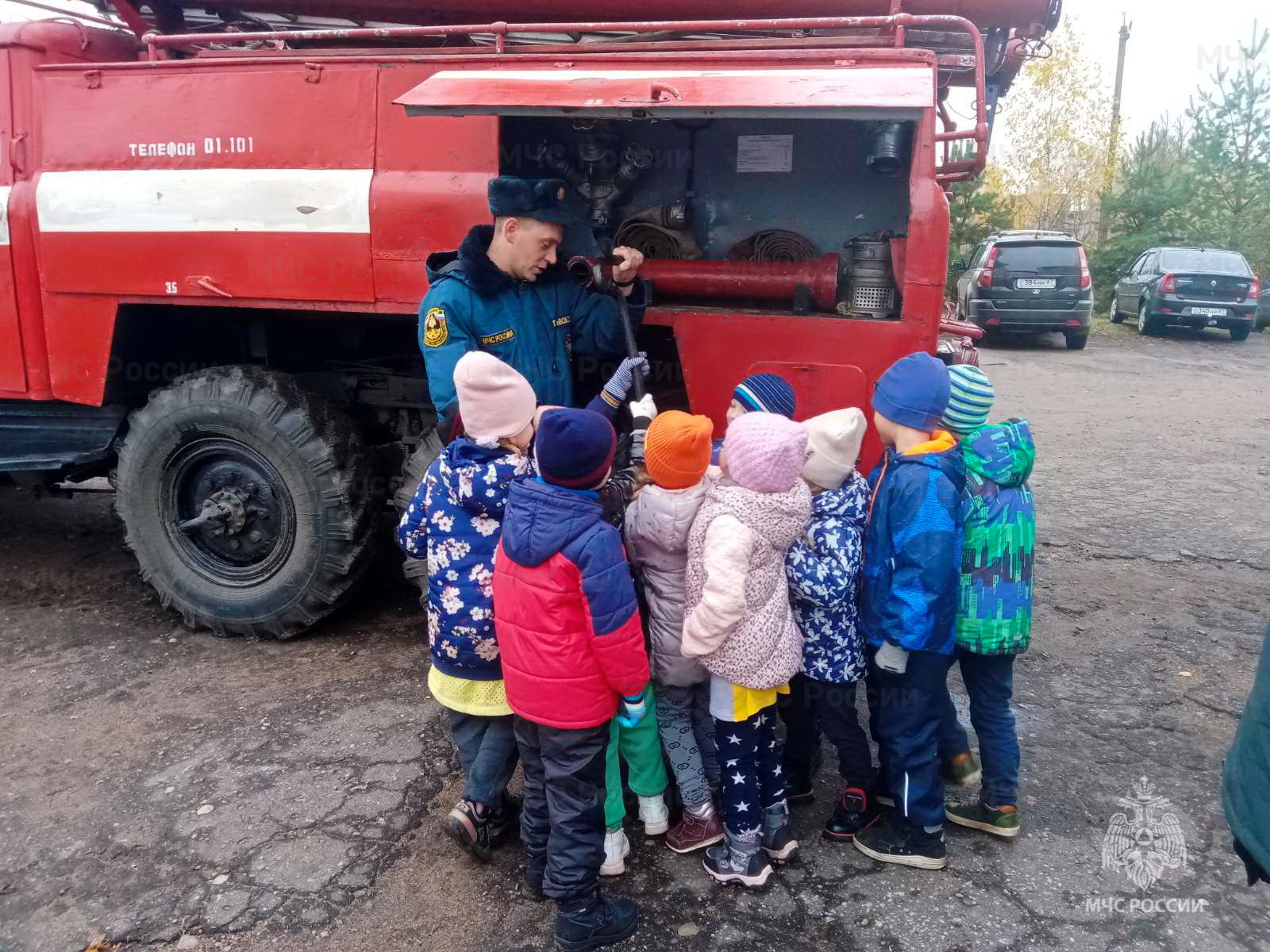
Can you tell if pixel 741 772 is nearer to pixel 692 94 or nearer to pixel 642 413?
pixel 642 413

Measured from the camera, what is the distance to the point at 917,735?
2.73m

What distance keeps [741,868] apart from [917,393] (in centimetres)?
144

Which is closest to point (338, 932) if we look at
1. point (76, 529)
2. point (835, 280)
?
point (835, 280)

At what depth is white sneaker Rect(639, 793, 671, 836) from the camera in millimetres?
2865

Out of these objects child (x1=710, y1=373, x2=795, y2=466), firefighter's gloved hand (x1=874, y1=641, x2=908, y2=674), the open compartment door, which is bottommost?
firefighter's gloved hand (x1=874, y1=641, x2=908, y2=674)

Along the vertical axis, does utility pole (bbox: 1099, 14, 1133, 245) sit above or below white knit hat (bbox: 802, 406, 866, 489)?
above

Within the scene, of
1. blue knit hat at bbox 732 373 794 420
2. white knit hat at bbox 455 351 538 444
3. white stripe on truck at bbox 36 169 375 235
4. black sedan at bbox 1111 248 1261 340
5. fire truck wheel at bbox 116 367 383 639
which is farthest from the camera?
black sedan at bbox 1111 248 1261 340

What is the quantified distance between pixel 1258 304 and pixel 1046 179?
1179 centimetres

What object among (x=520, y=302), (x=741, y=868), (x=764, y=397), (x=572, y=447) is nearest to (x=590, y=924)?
(x=741, y=868)

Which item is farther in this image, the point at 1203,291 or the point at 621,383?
the point at 1203,291

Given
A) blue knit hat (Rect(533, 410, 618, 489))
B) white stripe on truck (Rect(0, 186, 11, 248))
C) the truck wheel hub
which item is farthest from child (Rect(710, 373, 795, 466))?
white stripe on truck (Rect(0, 186, 11, 248))

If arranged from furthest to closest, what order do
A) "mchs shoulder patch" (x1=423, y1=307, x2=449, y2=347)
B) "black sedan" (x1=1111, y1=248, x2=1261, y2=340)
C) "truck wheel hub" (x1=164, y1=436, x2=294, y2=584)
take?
1. "black sedan" (x1=1111, y1=248, x2=1261, y2=340)
2. "truck wheel hub" (x1=164, y1=436, x2=294, y2=584)
3. "mchs shoulder patch" (x1=423, y1=307, x2=449, y2=347)

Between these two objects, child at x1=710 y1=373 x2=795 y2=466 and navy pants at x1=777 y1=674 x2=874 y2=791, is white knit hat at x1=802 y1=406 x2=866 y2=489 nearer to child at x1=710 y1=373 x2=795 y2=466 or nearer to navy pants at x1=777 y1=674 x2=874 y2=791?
child at x1=710 y1=373 x2=795 y2=466

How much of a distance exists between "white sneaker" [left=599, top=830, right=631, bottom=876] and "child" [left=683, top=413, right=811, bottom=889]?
0.25 meters
